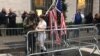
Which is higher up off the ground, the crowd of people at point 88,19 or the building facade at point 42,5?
the building facade at point 42,5

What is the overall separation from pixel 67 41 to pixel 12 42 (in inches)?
103

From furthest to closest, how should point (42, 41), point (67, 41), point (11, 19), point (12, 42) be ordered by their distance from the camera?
point (11, 19)
point (12, 42)
point (67, 41)
point (42, 41)

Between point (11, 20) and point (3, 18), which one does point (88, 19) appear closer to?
point (11, 20)

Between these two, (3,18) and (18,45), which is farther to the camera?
(3,18)

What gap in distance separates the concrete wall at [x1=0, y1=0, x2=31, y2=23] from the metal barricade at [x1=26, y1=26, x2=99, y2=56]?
40.3 ft

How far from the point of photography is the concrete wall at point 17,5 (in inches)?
998

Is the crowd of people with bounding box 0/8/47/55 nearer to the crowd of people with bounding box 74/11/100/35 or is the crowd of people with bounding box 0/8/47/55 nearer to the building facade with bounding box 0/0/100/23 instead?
the crowd of people with bounding box 74/11/100/35

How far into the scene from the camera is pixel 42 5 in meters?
27.5

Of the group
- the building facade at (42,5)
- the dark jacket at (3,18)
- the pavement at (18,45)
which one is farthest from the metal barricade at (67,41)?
the building facade at (42,5)

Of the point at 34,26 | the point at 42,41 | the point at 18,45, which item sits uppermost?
the point at 34,26

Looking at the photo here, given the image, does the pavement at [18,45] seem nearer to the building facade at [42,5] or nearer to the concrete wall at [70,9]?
the building facade at [42,5]

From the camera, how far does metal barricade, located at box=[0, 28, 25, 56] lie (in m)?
14.3

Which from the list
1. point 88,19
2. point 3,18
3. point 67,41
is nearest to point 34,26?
point 67,41

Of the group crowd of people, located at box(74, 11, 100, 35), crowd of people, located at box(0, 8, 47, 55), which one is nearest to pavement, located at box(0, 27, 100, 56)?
crowd of people, located at box(0, 8, 47, 55)
